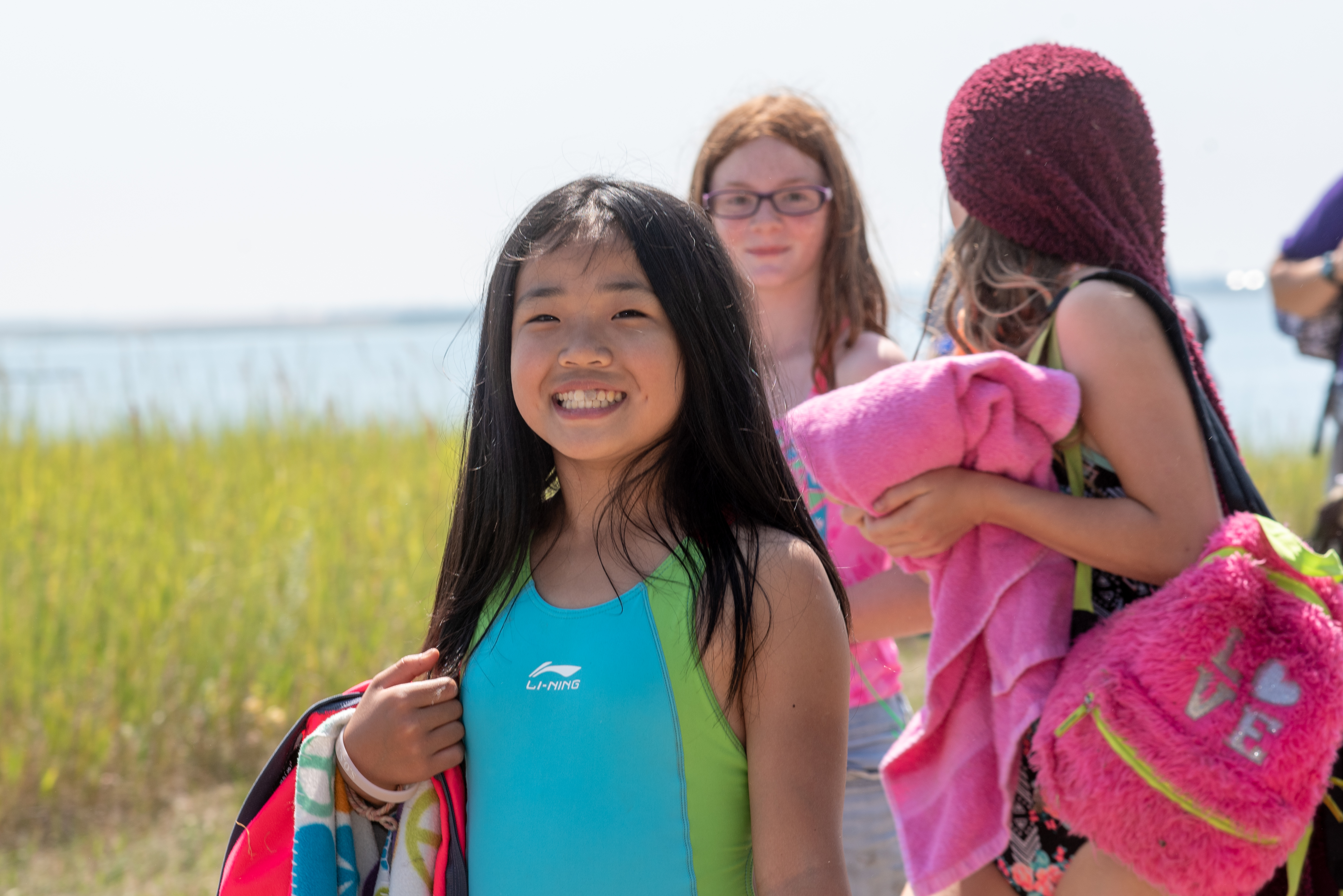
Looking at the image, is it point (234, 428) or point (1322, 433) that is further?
point (234, 428)

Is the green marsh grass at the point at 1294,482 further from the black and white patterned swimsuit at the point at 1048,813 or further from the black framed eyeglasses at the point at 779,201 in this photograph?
the black and white patterned swimsuit at the point at 1048,813

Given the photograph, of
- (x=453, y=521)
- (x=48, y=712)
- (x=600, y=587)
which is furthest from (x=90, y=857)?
(x=600, y=587)

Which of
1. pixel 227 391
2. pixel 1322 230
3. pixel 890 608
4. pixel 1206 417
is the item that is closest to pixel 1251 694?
pixel 1206 417

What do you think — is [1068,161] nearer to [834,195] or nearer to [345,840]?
[834,195]

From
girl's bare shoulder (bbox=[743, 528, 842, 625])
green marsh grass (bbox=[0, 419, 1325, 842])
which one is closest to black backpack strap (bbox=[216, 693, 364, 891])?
girl's bare shoulder (bbox=[743, 528, 842, 625])

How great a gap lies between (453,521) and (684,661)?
0.52 m

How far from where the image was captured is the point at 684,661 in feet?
4.40

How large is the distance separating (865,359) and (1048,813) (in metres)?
1.11

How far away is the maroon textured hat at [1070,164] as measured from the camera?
164cm

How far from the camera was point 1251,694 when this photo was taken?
140 centimetres

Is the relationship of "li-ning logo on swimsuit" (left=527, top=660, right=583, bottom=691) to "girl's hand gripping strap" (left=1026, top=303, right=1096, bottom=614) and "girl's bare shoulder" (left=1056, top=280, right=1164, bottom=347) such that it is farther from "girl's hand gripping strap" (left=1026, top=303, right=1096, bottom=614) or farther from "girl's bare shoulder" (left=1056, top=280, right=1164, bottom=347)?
"girl's bare shoulder" (left=1056, top=280, right=1164, bottom=347)

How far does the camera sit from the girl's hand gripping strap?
160 cm

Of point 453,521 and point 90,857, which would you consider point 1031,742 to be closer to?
point 453,521

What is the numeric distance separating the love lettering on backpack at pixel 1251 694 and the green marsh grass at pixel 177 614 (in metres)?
2.24
